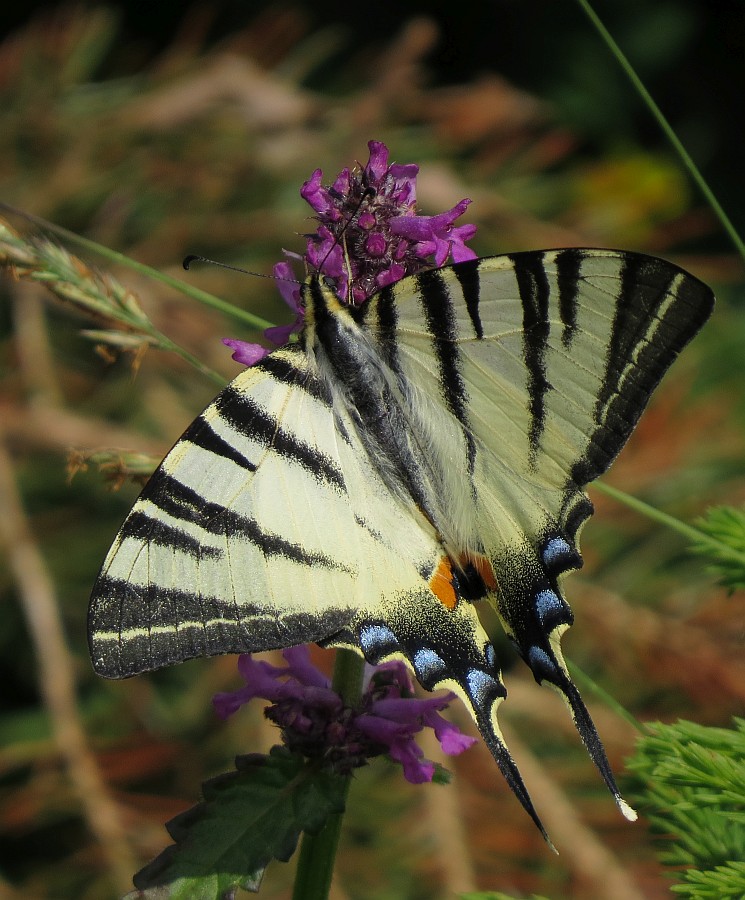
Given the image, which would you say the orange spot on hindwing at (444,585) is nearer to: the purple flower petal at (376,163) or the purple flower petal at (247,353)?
the purple flower petal at (247,353)

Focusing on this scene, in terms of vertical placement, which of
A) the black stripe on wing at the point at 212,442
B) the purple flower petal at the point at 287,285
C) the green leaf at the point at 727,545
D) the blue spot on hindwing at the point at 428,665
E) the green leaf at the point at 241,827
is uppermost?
the purple flower petal at the point at 287,285

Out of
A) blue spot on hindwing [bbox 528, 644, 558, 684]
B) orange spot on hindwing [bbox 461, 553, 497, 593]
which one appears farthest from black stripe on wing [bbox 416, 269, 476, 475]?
blue spot on hindwing [bbox 528, 644, 558, 684]

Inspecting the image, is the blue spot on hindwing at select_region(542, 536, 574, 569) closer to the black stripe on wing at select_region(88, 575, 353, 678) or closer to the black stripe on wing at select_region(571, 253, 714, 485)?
the black stripe on wing at select_region(571, 253, 714, 485)

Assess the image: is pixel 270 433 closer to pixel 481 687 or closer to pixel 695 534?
pixel 481 687

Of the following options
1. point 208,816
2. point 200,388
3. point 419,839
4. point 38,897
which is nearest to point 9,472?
point 200,388

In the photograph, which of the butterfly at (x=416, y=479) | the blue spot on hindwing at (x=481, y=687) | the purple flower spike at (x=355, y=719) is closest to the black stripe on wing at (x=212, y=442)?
the butterfly at (x=416, y=479)

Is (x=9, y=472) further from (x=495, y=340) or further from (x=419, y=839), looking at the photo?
(x=495, y=340)
